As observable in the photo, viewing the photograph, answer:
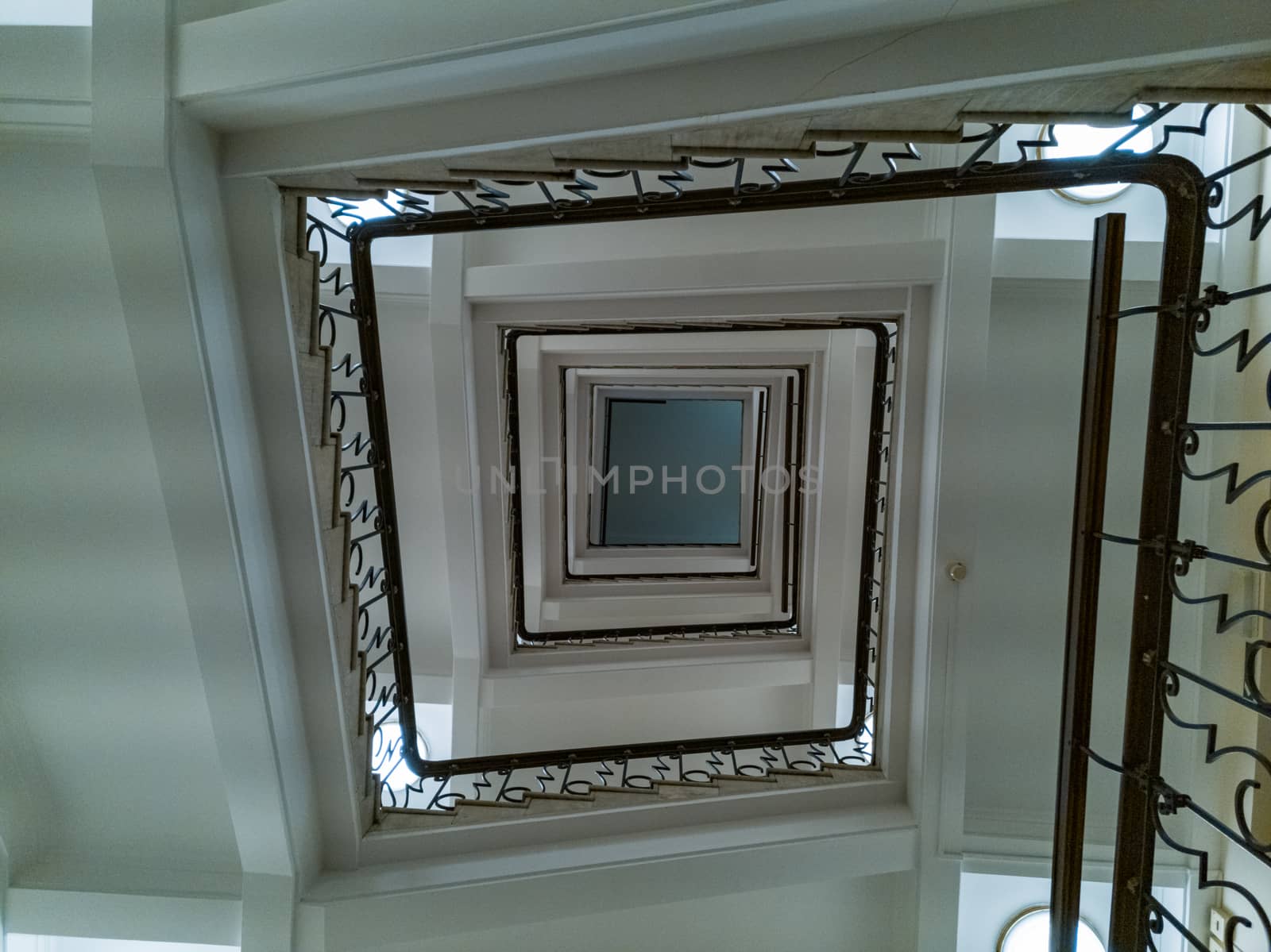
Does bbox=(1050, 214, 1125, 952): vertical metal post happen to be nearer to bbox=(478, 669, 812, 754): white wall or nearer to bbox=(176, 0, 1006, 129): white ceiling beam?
bbox=(176, 0, 1006, 129): white ceiling beam

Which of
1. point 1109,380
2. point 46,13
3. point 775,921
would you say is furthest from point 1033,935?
point 46,13

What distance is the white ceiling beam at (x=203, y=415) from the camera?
82.0 inches

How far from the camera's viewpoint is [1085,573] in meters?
2.62

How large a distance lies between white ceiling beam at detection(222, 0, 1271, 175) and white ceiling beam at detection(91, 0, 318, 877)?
33 cm

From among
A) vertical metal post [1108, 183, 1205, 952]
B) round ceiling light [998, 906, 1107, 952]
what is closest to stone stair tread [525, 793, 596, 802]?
vertical metal post [1108, 183, 1205, 952]

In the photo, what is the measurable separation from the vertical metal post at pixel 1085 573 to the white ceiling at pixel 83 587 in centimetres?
364

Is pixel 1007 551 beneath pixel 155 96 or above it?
beneath

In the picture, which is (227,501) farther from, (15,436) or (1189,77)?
(1189,77)

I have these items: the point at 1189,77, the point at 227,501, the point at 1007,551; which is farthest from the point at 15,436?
the point at 1007,551

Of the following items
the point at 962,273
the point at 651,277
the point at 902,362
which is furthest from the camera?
the point at 651,277

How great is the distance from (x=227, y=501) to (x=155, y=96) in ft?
4.29

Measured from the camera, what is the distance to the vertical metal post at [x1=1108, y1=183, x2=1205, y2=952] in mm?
2246

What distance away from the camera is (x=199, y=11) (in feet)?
6.89

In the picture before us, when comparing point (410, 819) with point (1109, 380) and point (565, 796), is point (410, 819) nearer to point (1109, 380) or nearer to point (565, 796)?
point (565, 796)
